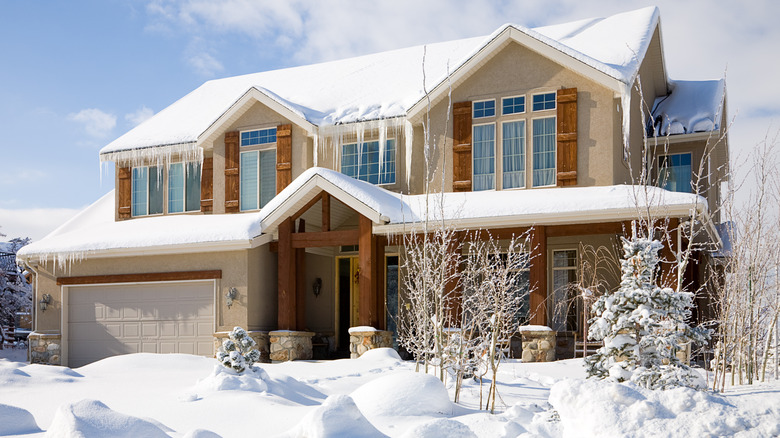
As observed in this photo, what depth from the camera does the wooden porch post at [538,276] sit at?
12.2 metres

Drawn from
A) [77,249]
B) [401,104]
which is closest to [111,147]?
[77,249]

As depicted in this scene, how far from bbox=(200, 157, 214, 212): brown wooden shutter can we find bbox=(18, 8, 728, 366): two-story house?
0.16 ft

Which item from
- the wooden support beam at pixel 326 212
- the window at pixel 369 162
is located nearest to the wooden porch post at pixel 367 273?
the wooden support beam at pixel 326 212

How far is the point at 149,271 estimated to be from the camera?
589 inches

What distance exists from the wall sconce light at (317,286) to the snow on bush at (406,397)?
870cm

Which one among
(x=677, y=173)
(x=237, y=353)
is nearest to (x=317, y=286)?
(x=237, y=353)

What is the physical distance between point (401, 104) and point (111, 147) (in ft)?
23.6

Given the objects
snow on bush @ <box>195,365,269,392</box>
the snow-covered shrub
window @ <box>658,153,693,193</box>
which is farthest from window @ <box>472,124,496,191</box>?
snow on bush @ <box>195,365,269,392</box>

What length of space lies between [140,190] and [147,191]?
0.23 metres

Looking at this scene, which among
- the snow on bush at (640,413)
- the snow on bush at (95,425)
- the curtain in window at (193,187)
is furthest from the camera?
the curtain in window at (193,187)

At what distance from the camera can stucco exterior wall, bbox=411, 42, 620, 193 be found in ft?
43.8

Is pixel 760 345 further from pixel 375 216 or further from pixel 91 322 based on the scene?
pixel 91 322

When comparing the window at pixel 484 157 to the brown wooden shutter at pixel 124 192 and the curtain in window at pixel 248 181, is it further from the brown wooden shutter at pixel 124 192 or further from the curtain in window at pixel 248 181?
the brown wooden shutter at pixel 124 192

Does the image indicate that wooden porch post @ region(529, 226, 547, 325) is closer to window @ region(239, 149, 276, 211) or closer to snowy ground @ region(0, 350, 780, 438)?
snowy ground @ region(0, 350, 780, 438)
